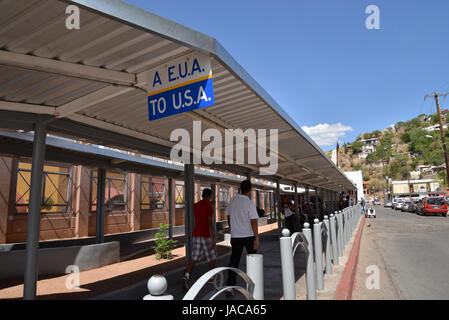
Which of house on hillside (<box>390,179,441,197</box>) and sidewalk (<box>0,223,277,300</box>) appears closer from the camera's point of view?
sidewalk (<box>0,223,277,300</box>)

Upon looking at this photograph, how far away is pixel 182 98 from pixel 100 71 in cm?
104

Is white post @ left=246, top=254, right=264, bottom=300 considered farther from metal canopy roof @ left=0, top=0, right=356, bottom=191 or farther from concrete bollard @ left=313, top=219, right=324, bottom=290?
concrete bollard @ left=313, top=219, right=324, bottom=290

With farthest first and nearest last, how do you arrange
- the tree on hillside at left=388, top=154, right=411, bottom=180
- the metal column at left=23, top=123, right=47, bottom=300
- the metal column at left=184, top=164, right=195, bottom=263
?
1. the tree on hillside at left=388, top=154, right=411, bottom=180
2. the metal column at left=184, top=164, right=195, bottom=263
3. the metal column at left=23, top=123, right=47, bottom=300

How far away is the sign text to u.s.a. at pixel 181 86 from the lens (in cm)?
305

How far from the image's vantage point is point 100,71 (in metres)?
3.39

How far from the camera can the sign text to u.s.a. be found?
305 centimetres

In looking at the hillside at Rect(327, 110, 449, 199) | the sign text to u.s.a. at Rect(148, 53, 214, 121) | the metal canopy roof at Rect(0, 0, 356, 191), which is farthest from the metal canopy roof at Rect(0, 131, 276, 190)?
the hillside at Rect(327, 110, 449, 199)

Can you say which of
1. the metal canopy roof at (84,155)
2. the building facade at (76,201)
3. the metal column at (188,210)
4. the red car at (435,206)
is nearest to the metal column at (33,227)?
the metal canopy roof at (84,155)

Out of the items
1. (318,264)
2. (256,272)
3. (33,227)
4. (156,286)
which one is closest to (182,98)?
(256,272)

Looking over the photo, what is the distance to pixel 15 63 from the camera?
298cm

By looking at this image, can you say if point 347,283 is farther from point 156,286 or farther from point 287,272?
point 156,286

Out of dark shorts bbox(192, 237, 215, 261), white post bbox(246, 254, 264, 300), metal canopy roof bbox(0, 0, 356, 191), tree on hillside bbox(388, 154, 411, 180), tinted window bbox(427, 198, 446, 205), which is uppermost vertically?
tree on hillside bbox(388, 154, 411, 180)

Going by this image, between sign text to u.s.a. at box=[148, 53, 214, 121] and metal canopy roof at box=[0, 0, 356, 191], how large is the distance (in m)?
0.11
